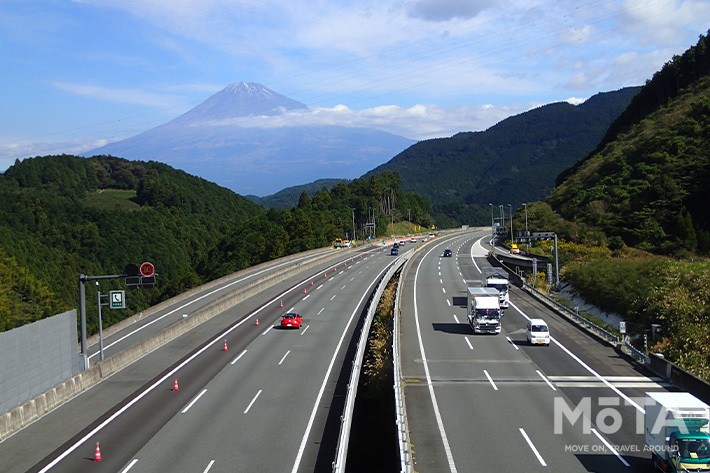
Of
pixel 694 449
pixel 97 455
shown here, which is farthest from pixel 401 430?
pixel 97 455

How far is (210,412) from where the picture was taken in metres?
25.3

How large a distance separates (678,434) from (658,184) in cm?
7657

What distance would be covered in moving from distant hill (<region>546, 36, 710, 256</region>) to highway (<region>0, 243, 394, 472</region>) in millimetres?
50223

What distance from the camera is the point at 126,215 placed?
15725 centimetres

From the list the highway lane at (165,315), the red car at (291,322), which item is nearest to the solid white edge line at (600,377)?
the red car at (291,322)

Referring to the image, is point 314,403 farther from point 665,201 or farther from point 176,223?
point 176,223

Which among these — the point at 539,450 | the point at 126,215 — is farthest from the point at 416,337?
the point at 126,215

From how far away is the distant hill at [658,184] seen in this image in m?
78.9

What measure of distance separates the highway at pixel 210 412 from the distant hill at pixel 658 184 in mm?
50223

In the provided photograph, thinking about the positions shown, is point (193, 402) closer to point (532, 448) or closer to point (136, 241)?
point (532, 448)

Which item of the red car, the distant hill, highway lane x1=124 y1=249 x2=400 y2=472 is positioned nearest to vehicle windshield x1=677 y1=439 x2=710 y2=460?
highway lane x1=124 y1=249 x2=400 y2=472

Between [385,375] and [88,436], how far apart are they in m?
13.6

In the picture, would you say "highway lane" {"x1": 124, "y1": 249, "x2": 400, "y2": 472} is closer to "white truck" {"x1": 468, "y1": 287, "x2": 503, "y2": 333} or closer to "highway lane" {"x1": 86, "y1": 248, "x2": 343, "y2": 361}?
"white truck" {"x1": 468, "y1": 287, "x2": 503, "y2": 333}

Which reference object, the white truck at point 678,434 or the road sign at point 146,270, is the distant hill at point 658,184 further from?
the road sign at point 146,270
